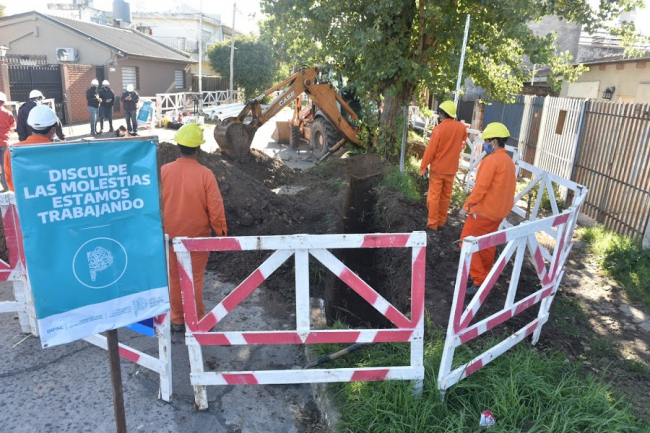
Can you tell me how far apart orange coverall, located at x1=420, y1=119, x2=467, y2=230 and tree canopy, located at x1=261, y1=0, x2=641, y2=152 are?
2.43 meters

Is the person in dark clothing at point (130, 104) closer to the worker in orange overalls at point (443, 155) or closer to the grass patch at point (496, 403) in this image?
the worker in orange overalls at point (443, 155)

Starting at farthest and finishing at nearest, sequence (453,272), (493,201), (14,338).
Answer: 1. (453,272)
2. (493,201)
3. (14,338)

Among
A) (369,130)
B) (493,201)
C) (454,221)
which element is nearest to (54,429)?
(493,201)

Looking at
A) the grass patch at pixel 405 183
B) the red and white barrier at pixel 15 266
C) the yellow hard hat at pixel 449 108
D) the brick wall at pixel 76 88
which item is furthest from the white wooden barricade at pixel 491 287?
the brick wall at pixel 76 88

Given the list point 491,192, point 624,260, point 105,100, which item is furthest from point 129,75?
point 624,260

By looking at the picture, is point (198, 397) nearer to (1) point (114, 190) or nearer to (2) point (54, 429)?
(2) point (54, 429)

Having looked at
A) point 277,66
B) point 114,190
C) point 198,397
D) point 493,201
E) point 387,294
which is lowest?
point 387,294

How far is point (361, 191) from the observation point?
10156 millimetres

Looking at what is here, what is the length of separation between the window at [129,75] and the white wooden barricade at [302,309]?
79.9 feet

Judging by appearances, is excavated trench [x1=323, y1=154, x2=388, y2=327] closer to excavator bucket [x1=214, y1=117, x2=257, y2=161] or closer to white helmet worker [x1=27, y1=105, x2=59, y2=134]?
excavator bucket [x1=214, y1=117, x2=257, y2=161]

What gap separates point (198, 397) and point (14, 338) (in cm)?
200

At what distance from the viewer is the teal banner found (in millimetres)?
2154

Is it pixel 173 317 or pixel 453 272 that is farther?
A: pixel 453 272

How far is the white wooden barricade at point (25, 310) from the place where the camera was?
3.15 meters
